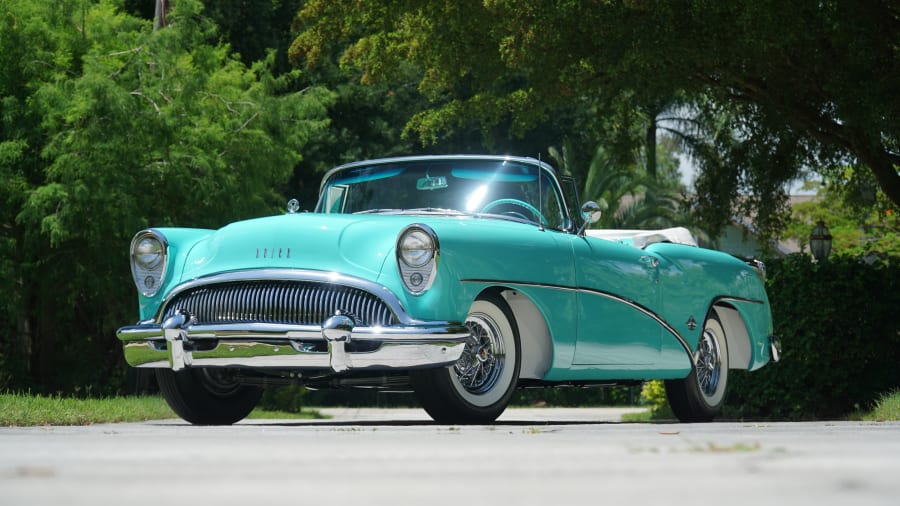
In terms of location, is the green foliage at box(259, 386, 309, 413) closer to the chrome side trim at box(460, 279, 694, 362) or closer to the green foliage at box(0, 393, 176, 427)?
the green foliage at box(0, 393, 176, 427)

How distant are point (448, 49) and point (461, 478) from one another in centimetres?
1347

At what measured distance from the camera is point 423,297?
273 inches

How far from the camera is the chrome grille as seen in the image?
696 centimetres

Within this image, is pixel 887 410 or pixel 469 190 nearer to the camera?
pixel 469 190

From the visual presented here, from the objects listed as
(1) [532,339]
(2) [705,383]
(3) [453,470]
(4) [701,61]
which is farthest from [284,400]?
(3) [453,470]

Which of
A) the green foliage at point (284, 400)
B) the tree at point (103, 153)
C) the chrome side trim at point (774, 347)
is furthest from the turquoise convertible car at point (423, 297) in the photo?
the green foliage at point (284, 400)

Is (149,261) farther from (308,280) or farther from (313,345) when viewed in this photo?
(313,345)

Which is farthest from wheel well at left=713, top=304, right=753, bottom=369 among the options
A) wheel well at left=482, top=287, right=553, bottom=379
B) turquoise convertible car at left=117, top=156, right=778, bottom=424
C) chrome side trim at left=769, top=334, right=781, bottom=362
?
wheel well at left=482, top=287, right=553, bottom=379

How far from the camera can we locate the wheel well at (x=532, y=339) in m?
7.72

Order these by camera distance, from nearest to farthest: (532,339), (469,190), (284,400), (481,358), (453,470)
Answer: (453,470) < (481,358) < (532,339) < (469,190) < (284,400)

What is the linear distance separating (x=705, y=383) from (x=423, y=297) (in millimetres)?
3538

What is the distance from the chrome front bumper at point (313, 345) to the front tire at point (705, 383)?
3.08 metres

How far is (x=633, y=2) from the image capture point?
1370cm

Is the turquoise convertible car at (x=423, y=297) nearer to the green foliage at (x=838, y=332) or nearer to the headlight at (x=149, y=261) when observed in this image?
the headlight at (x=149, y=261)
